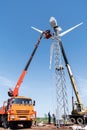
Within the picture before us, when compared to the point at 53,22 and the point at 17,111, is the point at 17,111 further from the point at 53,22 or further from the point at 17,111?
the point at 53,22

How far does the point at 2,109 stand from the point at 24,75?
305 inches

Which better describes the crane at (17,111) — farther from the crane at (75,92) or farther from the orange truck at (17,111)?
the crane at (75,92)

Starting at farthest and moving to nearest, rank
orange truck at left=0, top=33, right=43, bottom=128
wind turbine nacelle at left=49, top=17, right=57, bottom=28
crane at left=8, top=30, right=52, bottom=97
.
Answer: wind turbine nacelle at left=49, top=17, right=57, bottom=28
crane at left=8, top=30, right=52, bottom=97
orange truck at left=0, top=33, right=43, bottom=128

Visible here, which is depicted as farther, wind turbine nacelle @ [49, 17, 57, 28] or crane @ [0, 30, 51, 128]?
wind turbine nacelle @ [49, 17, 57, 28]

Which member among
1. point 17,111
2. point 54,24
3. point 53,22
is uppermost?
point 53,22

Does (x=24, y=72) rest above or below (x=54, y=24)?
below

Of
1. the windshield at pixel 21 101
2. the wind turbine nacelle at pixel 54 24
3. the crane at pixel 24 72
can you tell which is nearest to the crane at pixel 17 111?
the windshield at pixel 21 101

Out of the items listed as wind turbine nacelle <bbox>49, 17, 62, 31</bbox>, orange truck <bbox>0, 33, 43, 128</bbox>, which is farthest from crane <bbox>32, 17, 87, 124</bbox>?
orange truck <bbox>0, 33, 43, 128</bbox>

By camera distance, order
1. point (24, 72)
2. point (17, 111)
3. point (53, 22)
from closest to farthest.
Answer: point (17, 111), point (24, 72), point (53, 22)

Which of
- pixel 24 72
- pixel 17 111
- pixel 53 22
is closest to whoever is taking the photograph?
pixel 17 111

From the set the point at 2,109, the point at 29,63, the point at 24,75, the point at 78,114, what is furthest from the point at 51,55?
the point at 2,109

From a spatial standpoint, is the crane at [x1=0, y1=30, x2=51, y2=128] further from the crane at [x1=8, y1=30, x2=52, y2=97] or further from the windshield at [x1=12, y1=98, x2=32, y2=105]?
the crane at [x1=8, y1=30, x2=52, y2=97]

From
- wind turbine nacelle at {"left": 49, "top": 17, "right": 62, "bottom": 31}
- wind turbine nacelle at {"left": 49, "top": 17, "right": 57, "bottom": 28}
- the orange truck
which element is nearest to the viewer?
the orange truck

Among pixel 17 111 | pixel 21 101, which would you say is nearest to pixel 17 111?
pixel 17 111
